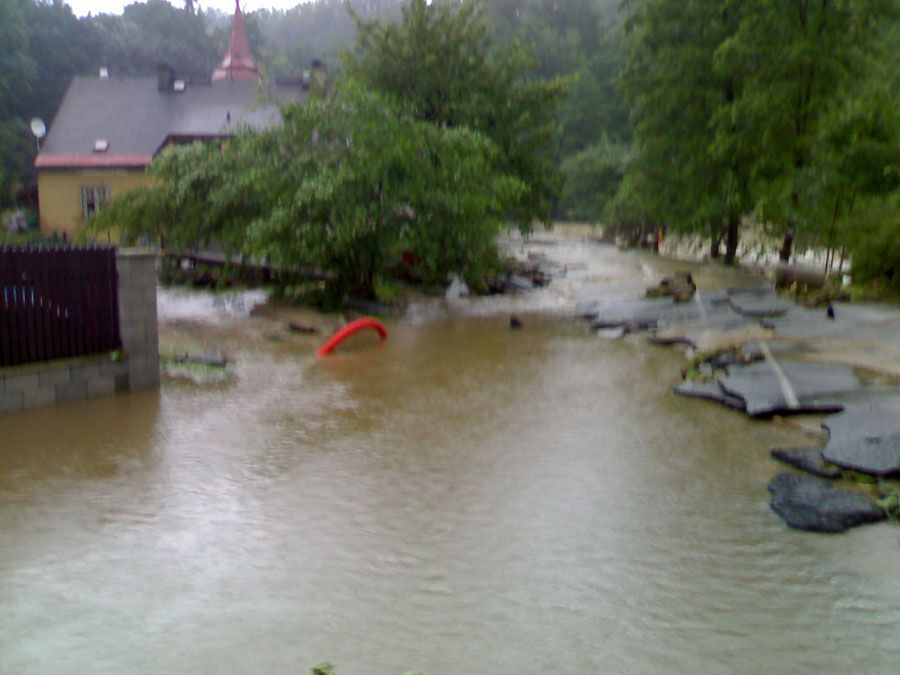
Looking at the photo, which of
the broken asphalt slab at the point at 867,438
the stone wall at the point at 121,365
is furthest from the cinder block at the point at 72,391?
the broken asphalt slab at the point at 867,438

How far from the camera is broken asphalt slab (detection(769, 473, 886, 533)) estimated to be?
6431 millimetres

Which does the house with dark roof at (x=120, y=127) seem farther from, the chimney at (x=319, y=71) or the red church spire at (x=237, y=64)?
the red church spire at (x=237, y=64)

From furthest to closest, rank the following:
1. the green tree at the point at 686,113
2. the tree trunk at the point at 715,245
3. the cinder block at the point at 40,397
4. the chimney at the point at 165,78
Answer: the chimney at the point at 165,78 < the tree trunk at the point at 715,245 < the green tree at the point at 686,113 < the cinder block at the point at 40,397

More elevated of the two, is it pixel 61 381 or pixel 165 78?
pixel 165 78

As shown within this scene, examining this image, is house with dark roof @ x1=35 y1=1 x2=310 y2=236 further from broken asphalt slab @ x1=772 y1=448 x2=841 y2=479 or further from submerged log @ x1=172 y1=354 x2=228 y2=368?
broken asphalt slab @ x1=772 y1=448 x2=841 y2=479

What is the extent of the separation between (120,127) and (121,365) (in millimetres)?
30844

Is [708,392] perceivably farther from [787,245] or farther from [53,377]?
[787,245]

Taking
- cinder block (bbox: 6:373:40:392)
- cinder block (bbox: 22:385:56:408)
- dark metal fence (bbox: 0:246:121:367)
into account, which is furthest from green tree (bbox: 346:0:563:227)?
cinder block (bbox: 6:373:40:392)

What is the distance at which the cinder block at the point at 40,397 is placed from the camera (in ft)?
31.1

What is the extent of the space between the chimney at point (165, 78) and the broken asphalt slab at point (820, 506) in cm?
3768

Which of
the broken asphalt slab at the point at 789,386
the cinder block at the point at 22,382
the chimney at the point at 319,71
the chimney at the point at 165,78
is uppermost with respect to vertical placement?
the chimney at the point at 319,71

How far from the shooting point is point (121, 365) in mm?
10516

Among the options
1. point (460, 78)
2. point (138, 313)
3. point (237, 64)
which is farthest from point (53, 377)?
point (237, 64)

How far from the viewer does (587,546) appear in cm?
620
